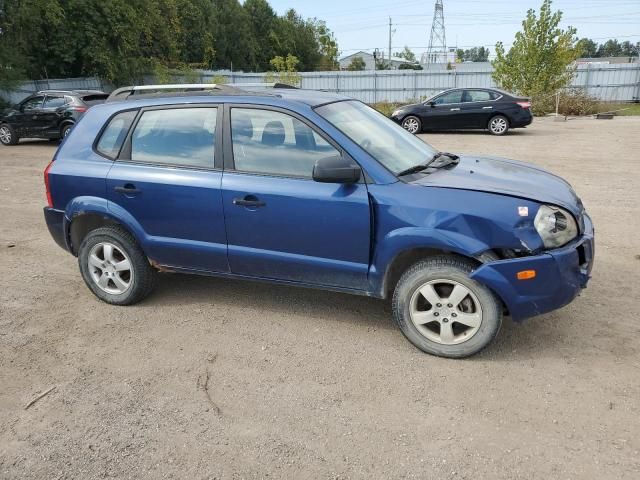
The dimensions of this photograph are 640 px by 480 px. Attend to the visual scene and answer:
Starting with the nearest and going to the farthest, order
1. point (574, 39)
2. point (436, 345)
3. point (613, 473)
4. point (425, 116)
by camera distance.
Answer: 1. point (613, 473)
2. point (436, 345)
3. point (425, 116)
4. point (574, 39)

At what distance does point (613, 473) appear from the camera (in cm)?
247

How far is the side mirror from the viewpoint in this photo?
3.37 metres

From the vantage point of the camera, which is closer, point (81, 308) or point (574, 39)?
point (81, 308)

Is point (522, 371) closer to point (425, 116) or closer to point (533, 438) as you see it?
point (533, 438)

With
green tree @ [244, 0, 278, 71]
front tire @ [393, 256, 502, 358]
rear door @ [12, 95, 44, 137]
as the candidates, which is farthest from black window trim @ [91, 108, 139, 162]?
green tree @ [244, 0, 278, 71]

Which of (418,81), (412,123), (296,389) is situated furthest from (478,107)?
(418,81)

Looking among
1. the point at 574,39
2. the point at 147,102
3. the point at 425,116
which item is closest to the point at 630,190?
the point at 147,102

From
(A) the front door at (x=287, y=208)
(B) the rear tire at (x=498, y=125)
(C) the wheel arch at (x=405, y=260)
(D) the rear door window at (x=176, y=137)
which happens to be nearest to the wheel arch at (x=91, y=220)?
(D) the rear door window at (x=176, y=137)

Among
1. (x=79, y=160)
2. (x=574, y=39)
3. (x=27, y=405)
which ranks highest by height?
(x=574, y=39)

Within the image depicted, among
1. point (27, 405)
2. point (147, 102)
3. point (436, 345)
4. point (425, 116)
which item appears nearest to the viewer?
point (27, 405)

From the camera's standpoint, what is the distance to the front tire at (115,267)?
170 inches

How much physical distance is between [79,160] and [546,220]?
12.0 ft

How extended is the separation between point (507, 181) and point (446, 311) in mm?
1030

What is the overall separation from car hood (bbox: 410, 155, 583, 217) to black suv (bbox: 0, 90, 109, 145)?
536 inches
